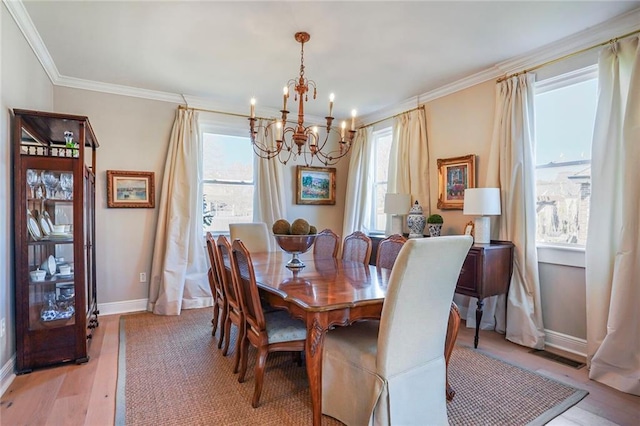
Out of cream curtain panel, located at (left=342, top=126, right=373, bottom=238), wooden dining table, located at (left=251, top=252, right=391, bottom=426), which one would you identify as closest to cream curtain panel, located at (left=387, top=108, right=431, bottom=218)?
cream curtain panel, located at (left=342, top=126, right=373, bottom=238)

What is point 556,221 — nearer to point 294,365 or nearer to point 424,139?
point 424,139

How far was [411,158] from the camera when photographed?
4.27 metres

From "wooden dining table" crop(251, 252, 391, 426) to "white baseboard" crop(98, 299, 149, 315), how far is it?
232 centimetres

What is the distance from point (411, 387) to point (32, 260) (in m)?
2.77

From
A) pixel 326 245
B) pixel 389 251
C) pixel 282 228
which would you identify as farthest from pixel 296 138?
pixel 326 245

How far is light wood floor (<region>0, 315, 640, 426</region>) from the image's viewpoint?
2.00 meters

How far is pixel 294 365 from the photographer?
2.67 m

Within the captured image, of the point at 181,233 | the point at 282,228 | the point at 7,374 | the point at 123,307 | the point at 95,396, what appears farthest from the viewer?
the point at 181,233

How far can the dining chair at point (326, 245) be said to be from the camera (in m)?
3.64

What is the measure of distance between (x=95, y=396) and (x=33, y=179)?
1621 millimetres

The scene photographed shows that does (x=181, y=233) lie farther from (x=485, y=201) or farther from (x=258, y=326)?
(x=485, y=201)

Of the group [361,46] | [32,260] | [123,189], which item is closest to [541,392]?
[361,46]

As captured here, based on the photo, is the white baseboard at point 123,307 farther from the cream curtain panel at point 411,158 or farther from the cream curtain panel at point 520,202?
the cream curtain panel at point 520,202

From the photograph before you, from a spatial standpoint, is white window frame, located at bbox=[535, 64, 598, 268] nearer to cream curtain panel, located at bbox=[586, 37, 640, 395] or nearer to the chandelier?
cream curtain panel, located at bbox=[586, 37, 640, 395]
